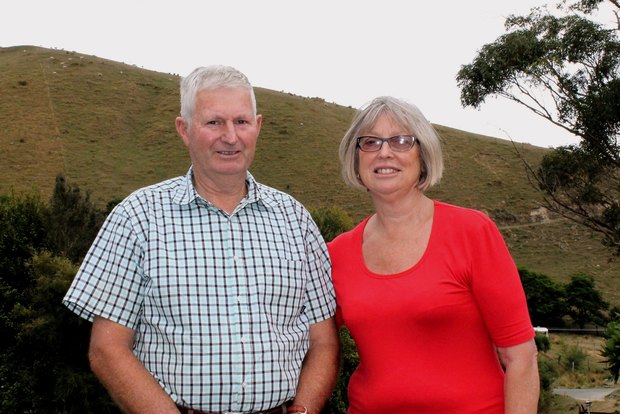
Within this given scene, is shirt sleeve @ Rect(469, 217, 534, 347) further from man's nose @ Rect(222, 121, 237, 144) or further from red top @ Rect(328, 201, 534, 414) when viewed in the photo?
man's nose @ Rect(222, 121, 237, 144)

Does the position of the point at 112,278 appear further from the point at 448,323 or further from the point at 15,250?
the point at 15,250

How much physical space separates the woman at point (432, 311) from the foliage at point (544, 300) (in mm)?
31772

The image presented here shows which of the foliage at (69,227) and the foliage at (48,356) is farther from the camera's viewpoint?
the foliage at (69,227)

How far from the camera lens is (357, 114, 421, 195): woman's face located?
2961mm

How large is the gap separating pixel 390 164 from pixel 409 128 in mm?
179

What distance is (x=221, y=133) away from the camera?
290 cm

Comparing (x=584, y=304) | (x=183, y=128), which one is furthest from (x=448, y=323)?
(x=584, y=304)

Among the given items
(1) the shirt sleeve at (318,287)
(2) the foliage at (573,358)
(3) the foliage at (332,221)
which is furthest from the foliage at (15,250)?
(2) the foliage at (573,358)

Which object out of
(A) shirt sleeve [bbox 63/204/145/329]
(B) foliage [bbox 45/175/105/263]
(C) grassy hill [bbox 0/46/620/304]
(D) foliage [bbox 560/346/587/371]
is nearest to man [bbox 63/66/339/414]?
(A) shirt sleeve [bbox 63/204/145/329]

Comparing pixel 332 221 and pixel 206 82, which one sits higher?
pixel 206 82

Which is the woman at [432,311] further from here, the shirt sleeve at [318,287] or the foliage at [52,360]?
the foliage at [52,360]

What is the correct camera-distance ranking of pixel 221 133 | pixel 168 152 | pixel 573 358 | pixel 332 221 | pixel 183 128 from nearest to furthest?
pixel 221 133 → pixel 183 128 → pixel 573 358 → pixel 332 221 → pixel 168 152

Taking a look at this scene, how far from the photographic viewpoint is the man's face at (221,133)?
2885 mm

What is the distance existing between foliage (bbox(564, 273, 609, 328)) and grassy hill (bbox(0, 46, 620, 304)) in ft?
10.7
